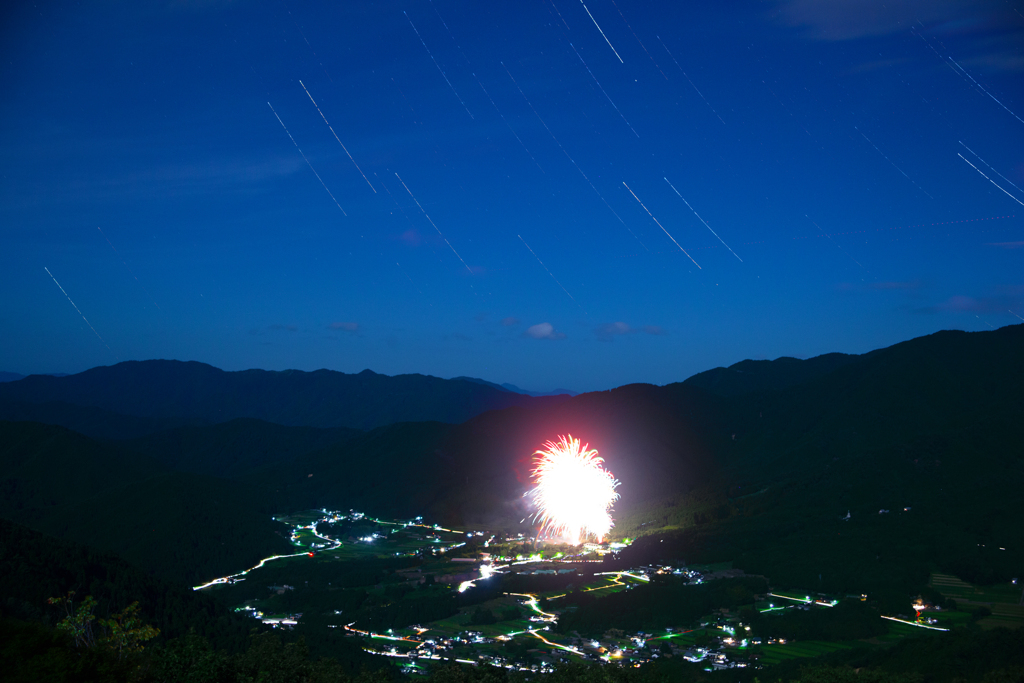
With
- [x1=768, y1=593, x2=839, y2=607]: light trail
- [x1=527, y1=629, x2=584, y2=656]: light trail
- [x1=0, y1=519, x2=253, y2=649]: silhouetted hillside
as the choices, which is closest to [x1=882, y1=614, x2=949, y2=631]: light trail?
[x1=768, y1=593, x2=839, y2=607]: light trail

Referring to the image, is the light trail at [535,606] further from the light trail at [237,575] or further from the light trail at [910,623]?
the light trail at [237,575]

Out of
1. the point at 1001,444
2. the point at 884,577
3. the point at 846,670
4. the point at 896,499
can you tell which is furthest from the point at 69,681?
the point at 1001,444

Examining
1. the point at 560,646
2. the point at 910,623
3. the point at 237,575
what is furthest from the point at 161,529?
the point at 910,623

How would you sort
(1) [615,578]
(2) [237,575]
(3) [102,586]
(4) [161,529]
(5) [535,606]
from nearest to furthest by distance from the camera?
(3) [102,586], (5) [535,606], (1) [615,578], (2) [237,575], (4) [161,529]

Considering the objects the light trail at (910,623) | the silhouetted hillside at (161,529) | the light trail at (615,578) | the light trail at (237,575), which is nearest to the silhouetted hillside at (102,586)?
the light trail at (237,575)

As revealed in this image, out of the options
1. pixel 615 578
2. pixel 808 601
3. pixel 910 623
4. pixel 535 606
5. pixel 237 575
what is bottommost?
pixel 910 623

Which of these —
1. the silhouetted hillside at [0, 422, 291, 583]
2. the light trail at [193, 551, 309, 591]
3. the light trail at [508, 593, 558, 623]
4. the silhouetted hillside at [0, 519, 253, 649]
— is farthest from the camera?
the silhouetted hillside at [0, 422, 291, 583]

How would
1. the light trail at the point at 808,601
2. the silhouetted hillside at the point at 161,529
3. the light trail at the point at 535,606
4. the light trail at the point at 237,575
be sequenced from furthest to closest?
the silhouetted hillside at the point at 161,529 → the light trail at the point at 237,575 → the light trail at the point at 808,601 → the light trail at the point at 535,606

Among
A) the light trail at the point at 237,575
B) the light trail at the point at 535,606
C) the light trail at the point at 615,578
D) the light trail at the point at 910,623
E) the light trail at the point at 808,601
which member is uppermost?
the light trail at the point at 237,575

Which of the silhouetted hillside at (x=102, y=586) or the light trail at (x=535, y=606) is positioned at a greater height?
the silhouetted hillside at (x=102, y=586)

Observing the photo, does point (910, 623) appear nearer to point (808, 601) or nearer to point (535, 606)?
point (808, 601)

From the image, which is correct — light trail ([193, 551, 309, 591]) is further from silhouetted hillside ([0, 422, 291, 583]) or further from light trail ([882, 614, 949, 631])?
light trail ([882, 614, 949, 631])
